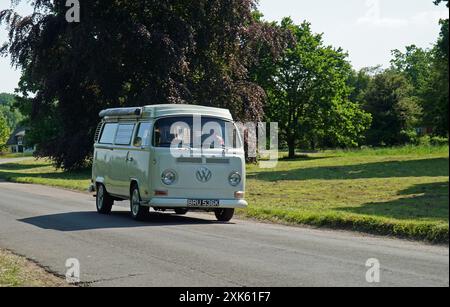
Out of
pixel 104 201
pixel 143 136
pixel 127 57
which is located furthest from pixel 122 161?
pixel 127 57

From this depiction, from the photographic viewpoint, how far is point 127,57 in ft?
135

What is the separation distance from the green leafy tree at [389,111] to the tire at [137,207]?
222 ft

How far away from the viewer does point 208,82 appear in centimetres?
4216

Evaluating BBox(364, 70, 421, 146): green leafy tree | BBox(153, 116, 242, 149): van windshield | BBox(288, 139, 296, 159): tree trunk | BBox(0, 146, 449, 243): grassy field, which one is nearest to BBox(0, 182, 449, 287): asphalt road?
BBox(0, 146, 449, 243): grassy field

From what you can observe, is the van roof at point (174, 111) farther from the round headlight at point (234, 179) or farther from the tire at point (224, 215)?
the tire at point (224, 215)

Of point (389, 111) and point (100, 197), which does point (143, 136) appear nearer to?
point (100, 197)

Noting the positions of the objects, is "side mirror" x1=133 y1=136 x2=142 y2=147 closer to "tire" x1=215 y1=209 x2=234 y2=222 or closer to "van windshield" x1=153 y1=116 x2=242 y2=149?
"van windshield" x1=153 y1=116 x2=242 y2=149

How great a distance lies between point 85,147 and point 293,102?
30.8m

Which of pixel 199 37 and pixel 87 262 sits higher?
pixel 199 37

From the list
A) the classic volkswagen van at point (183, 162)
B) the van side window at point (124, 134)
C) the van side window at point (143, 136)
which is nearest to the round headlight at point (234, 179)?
the classic volkswagen van at point (183, 162)

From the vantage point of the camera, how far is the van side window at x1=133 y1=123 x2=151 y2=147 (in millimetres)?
16059
